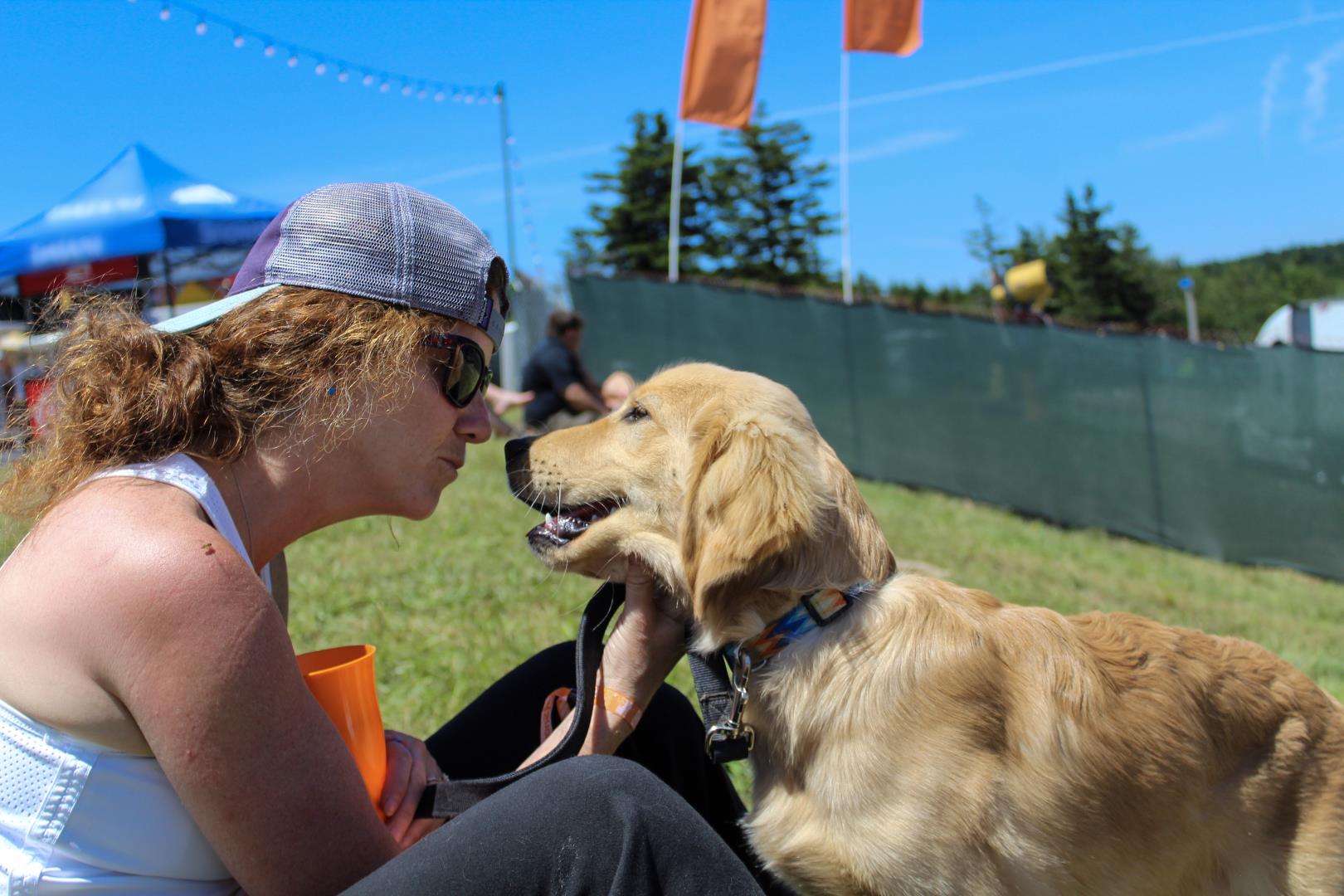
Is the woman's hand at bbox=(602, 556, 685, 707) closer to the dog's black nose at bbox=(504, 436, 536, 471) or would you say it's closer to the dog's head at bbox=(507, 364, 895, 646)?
the dog's head at bbox=(507, 364, 895, 646)

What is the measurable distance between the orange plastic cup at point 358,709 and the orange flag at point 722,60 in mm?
10782

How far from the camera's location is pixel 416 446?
1.77 m

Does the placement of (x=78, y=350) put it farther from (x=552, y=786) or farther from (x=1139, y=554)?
(x=1139, y=554)

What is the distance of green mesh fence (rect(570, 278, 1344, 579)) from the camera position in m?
8.32

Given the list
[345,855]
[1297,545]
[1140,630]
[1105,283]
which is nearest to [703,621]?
[345,855]

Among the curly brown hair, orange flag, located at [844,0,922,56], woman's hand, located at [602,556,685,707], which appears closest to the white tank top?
the curly brown hair

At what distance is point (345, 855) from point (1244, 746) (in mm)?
2036

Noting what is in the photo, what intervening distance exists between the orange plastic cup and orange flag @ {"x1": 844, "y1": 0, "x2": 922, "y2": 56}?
455 inches

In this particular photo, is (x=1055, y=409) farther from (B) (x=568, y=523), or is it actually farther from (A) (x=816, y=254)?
(A) (x=816, y=254)

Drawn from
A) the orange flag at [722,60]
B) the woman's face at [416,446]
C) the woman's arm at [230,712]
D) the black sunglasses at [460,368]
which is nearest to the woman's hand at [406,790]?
the woman's arm at [230,712]

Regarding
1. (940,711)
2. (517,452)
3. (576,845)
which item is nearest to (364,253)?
(517,452)

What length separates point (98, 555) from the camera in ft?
4.10

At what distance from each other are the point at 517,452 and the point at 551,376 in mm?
7251

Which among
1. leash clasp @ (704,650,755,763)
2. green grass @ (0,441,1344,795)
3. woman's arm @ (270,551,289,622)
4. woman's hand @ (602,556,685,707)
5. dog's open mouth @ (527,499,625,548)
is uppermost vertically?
dog's open mouth @ (527,499,625,548)
